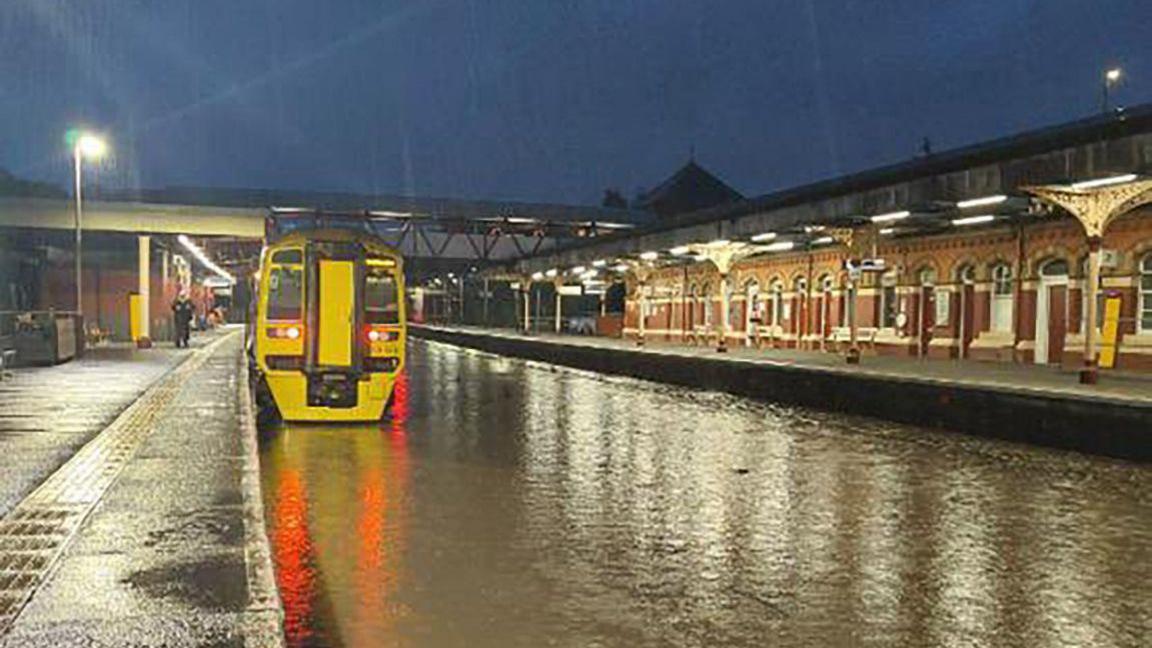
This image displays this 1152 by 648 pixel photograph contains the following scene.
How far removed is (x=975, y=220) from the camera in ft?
85.0

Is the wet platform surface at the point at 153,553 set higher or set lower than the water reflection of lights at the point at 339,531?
higher

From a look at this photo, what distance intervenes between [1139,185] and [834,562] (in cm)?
1320

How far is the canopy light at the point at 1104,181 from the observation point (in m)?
16.2

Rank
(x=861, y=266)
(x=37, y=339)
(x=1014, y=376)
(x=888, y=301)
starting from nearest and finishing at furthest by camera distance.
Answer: (x=1014, y=376) → (x=861, y=266) → (x=37, y=339) → (x=888, y=301)

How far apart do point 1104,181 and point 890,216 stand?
22.9 ft

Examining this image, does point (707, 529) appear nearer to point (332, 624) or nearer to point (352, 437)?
point (332, 624)

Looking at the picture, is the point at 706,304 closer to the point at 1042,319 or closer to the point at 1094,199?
the point at 1042,319

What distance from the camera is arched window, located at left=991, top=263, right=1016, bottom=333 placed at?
2761cm

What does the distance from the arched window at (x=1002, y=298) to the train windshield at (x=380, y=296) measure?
59.8 feet

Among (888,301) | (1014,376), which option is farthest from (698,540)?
(888,301)

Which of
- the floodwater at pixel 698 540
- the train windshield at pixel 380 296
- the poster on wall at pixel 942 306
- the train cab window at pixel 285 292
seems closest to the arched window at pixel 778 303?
the poster on wall at pixel 942 306

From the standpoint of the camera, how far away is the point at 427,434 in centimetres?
1490

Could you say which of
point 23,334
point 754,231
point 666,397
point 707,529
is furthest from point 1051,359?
point 23,334

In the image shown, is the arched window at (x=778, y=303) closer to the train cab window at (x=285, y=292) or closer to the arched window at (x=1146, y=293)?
the arched window at (x=1146, y=293)
